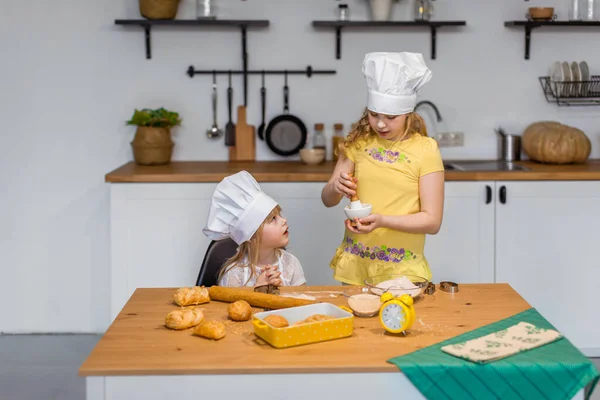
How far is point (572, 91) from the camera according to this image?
4.07 meters

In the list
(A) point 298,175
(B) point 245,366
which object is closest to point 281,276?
(B) point 245,366

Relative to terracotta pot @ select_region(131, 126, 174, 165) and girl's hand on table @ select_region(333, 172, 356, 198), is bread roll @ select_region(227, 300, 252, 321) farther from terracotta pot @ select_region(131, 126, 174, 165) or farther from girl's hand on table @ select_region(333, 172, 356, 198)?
terracotta pot @ select_region(131, 126, 174, 165)

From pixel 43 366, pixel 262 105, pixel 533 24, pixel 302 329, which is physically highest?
pixel 533 24

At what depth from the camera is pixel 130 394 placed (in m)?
→ 1.69

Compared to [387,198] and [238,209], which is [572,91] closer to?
[387,198]

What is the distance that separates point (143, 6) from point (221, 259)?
1826mm

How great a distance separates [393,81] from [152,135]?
1745 mm

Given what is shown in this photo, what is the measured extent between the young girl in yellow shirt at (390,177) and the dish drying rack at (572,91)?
1.72 m

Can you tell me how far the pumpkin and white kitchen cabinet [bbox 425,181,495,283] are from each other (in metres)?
0.45

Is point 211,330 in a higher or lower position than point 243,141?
lower

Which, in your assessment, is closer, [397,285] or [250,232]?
[397,285]

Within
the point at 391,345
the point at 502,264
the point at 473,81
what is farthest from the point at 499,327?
the point at 473,81

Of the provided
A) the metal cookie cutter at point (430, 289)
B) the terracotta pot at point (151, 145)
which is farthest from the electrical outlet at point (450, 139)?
the metal cookie cutter at point (430, 289)

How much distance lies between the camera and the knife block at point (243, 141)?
4.14m
